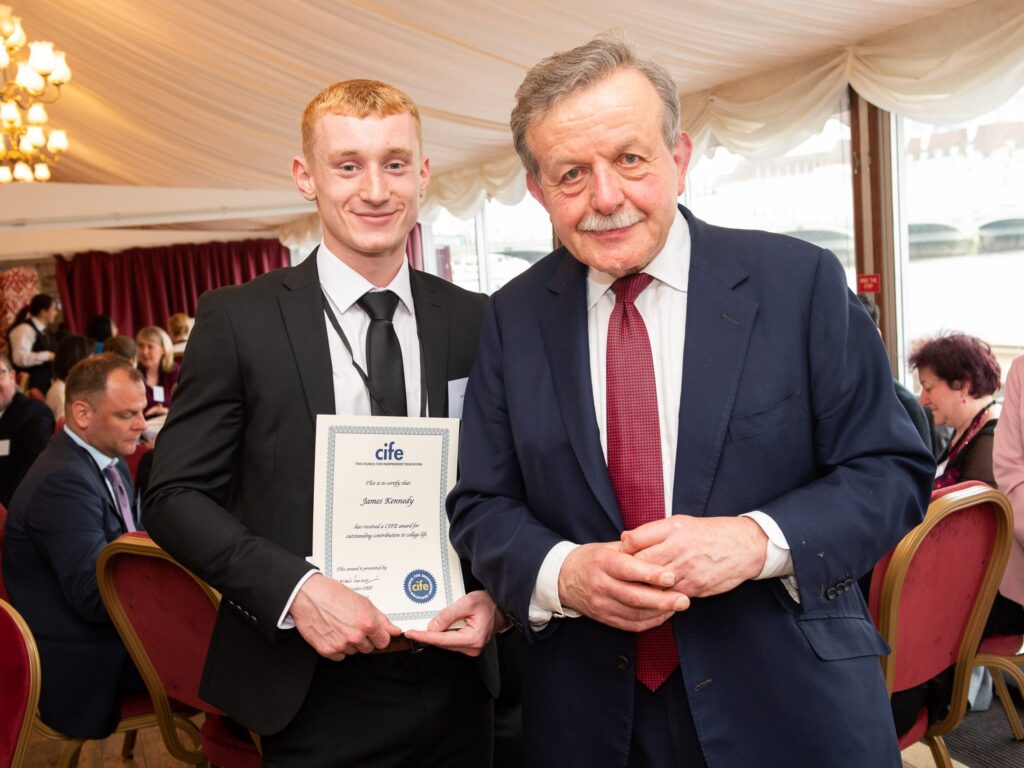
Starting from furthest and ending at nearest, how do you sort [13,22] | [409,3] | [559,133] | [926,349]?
[13,22]
[409,3]
[926,349]
[559,133]

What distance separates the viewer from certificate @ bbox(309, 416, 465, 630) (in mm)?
1416

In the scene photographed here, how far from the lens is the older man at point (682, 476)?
114cm

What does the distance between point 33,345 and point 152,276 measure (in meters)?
7.97

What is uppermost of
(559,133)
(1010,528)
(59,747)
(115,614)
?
(559,133)

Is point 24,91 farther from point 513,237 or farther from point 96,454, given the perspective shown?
point 513,237

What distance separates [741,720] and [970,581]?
1319 millimetres

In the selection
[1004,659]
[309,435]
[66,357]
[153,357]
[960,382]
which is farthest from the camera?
[153,357]

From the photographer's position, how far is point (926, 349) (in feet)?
12.2

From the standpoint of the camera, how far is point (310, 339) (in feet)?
4.88

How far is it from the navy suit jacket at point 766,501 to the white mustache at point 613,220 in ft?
0.38

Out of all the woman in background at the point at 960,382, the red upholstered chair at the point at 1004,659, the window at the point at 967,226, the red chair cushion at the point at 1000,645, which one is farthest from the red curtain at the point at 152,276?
the red chair cushion at the point at 1000,645

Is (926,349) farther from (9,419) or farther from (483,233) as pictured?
(483,233)

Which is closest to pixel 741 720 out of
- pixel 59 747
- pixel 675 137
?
pixel 675 137

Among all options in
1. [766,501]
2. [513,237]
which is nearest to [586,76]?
[766,501]
